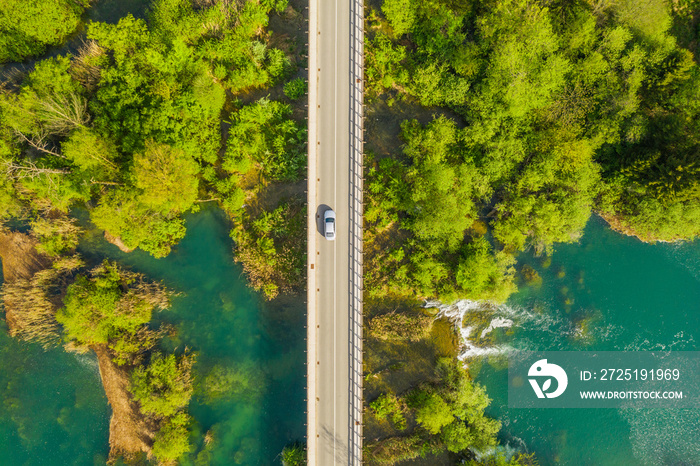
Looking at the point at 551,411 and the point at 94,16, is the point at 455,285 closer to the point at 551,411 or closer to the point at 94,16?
the point at 551,411

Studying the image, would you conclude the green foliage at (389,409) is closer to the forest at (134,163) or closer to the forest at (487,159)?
the forest at (487,159)

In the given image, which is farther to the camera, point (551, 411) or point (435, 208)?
point (551, 411)

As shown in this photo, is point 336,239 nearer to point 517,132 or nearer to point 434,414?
point 434,414

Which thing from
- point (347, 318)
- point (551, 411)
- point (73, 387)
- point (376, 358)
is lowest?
point (551, 411)

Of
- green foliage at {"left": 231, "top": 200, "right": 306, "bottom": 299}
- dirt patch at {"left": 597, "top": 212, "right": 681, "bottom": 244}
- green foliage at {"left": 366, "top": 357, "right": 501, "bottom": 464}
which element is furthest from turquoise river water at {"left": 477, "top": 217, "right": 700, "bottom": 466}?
green foliage at {"left": 231, "top": 200, "right": 306, "bottom": 299}

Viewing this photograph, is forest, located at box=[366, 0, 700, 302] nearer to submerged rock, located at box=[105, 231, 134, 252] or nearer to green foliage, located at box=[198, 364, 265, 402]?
green foliage, located at box=[198, 364, 265, 402]

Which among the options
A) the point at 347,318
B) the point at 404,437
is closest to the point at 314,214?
Answer: the point at 347,318

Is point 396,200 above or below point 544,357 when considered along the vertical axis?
above
